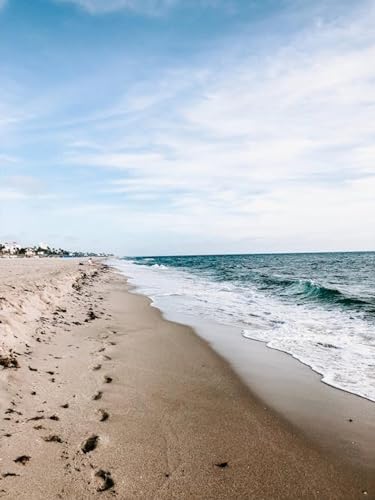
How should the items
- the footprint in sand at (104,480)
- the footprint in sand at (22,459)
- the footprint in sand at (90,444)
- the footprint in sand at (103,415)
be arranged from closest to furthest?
the footprint in sand at (104,480)
the footprint in sand at (22,459)
the footprint in sand at (90,444)
the footprint in sand at (103,415)

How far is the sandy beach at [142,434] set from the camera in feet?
11.8

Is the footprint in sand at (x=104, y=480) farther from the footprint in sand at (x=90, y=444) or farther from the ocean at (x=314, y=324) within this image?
the ocean at (x=314, y=324)

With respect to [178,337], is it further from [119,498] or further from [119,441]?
[119,498]

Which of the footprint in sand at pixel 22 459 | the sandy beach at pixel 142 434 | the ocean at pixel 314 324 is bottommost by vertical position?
the ocean at pixel 314 324

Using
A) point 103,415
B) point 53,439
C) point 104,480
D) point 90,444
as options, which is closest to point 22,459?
point 53,439

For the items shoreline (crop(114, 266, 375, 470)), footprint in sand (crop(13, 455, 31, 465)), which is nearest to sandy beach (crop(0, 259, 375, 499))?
footprint in sand (crop(13, 455, 31, 465))

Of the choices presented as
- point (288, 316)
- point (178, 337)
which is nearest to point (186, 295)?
point (288, 316)

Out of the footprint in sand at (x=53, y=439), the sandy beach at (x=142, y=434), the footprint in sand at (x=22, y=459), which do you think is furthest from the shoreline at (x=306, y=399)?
the footprint in sand at (x=22, y=459)

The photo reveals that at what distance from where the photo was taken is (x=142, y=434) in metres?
4.59

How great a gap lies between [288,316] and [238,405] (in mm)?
9694

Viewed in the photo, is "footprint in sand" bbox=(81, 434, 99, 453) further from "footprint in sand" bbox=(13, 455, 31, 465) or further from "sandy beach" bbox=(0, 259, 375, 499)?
"footprint in sand" bbox=(13, 455, 31, 465)

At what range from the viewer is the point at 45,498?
329 cm

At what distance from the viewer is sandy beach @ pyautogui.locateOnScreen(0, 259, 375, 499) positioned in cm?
359

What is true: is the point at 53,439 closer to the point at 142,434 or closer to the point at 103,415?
the point at 103,415
